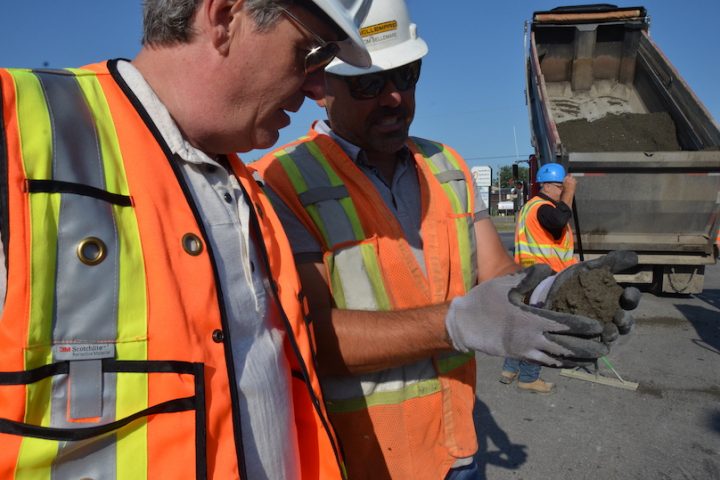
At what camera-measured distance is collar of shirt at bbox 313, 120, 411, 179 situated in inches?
74.7

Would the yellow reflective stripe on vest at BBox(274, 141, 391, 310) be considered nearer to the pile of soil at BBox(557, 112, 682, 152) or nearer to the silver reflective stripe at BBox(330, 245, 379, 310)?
the silver reflective stripe at BBox(330, 245, 379, 310)

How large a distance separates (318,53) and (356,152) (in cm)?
67

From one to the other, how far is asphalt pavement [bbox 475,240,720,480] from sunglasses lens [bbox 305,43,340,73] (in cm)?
201

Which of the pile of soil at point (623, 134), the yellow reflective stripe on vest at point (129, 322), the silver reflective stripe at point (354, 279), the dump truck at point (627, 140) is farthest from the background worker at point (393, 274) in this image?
the pile of soil at point (623, 134)

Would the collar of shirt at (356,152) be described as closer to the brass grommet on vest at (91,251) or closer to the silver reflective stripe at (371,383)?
the silver reflective stripe at (371,383)

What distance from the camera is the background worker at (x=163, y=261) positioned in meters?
0.81

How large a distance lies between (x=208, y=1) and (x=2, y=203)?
1.90ft

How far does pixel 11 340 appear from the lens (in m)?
0.76

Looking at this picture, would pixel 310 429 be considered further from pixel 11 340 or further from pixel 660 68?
pixel 660 68

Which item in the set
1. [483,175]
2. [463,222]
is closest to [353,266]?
[463,222]

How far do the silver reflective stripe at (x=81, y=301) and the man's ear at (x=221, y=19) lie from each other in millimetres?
356

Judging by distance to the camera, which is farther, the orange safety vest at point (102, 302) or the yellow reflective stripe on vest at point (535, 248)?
the yellow reflective stripe on vest at point (535, 248)

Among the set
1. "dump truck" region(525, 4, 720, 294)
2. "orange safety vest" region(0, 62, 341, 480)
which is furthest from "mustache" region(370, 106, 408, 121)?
"dump truck" region(525, 4, 720, 294)

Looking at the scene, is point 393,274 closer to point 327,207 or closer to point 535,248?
point 327,207
